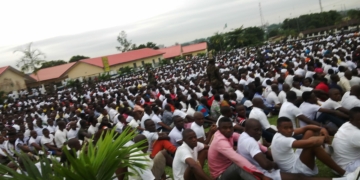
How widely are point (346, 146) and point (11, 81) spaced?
41.8 m

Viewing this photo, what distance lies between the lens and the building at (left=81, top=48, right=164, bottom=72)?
4810cm

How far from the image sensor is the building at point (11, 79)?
126 feet

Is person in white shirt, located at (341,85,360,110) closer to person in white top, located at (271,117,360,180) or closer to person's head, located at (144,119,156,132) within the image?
person in white top, located at (271,117,360,180)

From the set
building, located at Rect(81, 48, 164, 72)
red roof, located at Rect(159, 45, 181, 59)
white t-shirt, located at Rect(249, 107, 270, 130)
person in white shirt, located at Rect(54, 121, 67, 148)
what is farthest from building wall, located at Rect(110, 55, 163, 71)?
white t-shirt, located at Rect(249, 107, 270, 130)

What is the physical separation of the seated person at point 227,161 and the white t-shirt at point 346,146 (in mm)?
1042

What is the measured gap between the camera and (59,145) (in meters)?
8.26

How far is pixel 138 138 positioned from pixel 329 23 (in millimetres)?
58739

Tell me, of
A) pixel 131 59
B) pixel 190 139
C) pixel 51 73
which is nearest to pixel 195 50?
pixel 131 59

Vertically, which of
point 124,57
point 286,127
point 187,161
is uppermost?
point 124,57

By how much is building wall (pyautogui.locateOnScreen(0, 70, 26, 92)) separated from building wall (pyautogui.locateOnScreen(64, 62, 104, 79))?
23.7 feet

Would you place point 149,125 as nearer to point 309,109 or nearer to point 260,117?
point 260,117

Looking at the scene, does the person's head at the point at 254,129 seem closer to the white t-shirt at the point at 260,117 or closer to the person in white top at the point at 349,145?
the person in white top at the point at 349,145

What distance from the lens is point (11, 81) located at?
129 feet

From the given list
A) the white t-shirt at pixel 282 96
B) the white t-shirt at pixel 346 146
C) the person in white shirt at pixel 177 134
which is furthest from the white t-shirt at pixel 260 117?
the white t-shirt at pixel 282 96
